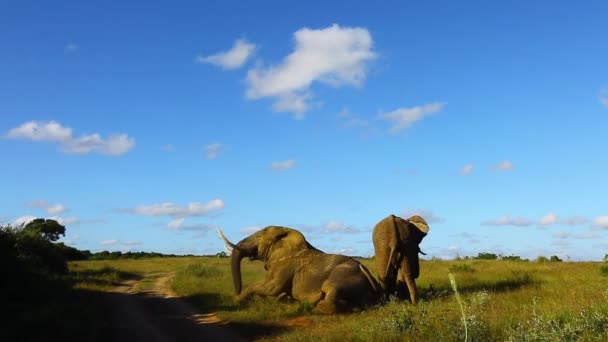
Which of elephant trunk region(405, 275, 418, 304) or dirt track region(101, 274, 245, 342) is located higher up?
elephant trunk region(405, 275, 418, 304)

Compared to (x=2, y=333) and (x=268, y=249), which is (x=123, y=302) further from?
(x=2, y=333)

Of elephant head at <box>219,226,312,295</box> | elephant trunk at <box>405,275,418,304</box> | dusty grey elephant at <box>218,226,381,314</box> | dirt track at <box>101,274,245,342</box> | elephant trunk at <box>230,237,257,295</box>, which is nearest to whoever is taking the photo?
dirt track at <box>101,274,245,342</box>

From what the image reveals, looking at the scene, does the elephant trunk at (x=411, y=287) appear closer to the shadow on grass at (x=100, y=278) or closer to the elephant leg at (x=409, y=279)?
the elephant leg at (x=409, y=279)

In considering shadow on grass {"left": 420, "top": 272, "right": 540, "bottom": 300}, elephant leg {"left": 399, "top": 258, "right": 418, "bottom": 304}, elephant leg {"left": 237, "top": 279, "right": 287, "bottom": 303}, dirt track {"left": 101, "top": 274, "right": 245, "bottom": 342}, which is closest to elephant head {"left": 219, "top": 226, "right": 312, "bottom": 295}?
elephant leg {"left": 237, "top": 279, "right": 287, "bottom": 303}

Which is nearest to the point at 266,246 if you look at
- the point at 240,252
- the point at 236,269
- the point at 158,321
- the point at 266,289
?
the point at 240,252

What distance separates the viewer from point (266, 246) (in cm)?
1870

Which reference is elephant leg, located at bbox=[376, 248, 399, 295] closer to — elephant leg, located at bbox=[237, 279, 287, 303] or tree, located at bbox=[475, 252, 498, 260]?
elephant leg, located at bbox=[237, 279, 287, 303]

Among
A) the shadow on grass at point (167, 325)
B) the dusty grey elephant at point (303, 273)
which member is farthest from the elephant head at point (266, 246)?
the shadow on grass at point (167, 325)

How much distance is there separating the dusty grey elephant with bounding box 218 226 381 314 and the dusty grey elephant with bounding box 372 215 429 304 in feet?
1.80

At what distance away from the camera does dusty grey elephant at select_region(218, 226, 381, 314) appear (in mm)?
15031

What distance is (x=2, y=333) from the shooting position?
10.5 metres

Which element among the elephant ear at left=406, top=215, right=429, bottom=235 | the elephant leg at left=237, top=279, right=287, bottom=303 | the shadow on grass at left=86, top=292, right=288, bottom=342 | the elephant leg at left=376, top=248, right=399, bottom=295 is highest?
the elephant ear at left=406, top=215, right=429, bottom=235

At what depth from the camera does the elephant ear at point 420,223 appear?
666 inches

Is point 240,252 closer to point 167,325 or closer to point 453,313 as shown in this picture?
point 167,325
